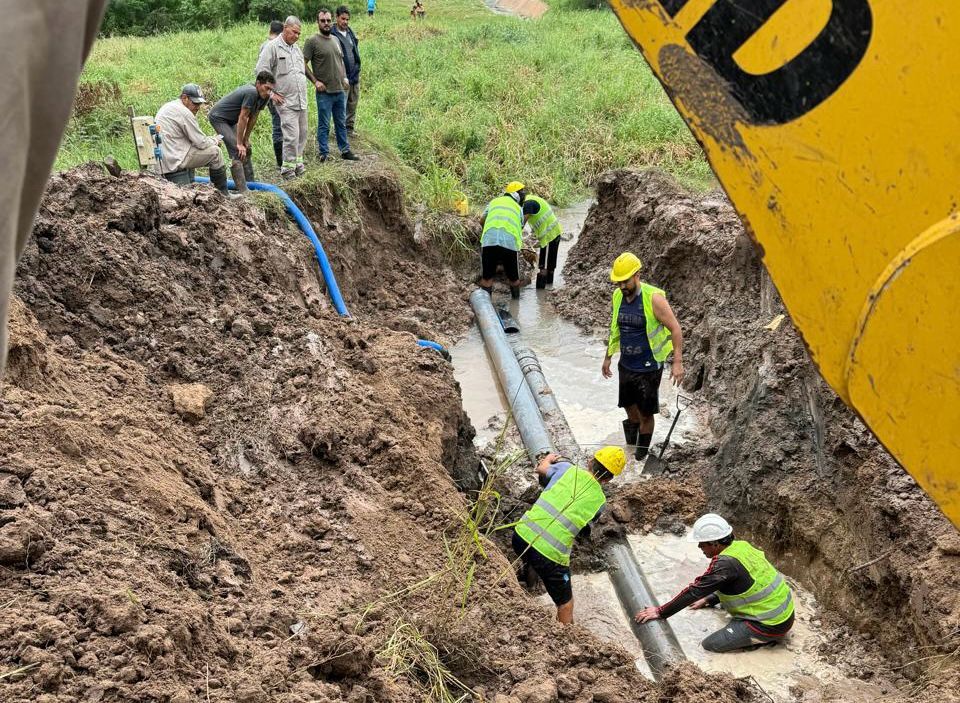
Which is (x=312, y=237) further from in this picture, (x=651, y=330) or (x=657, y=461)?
(x=657, y=461)

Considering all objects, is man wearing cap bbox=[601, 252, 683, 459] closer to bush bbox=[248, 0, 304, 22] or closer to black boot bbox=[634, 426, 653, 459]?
black boot bbox=[634, 426, 653, 459]

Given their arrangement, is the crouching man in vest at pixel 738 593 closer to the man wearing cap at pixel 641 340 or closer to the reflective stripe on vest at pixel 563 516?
the reflective stripe on vest at pixel 563 516

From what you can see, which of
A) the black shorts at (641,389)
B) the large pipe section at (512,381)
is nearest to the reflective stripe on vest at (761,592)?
the large pipe section at (512,381)

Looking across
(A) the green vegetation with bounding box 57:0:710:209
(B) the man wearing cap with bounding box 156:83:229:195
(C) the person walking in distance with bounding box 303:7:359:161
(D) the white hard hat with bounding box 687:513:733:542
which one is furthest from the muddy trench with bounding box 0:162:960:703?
(A) the green vegetation with bounding box 57:0:710:209

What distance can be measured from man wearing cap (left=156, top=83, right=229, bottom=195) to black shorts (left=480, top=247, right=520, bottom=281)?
12.7ft

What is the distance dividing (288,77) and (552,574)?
273 inches

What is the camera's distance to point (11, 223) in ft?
3.92

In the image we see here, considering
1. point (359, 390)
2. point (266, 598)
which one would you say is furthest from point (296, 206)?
point (266, 598)

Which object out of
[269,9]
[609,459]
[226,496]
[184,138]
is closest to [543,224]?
[184,138]

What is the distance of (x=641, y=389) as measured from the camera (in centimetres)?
834

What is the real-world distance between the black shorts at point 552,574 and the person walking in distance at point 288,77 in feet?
20.8

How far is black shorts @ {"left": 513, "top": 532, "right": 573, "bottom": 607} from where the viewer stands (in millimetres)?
5922

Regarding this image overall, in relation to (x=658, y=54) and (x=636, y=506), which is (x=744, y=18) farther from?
(x=636, y=506)

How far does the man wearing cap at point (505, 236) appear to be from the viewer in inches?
441
